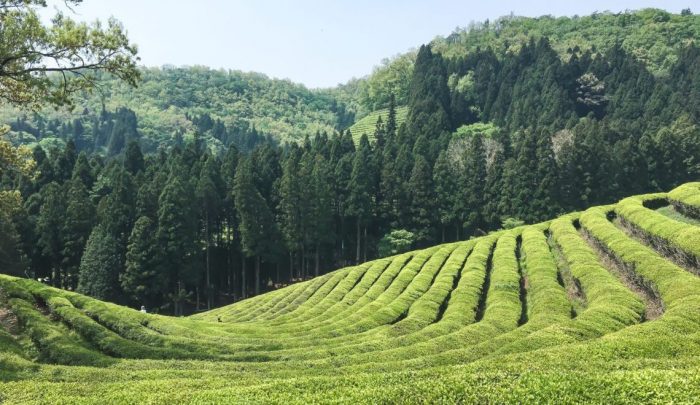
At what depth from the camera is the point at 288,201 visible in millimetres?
66562

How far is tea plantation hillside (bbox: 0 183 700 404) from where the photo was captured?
32.0ft

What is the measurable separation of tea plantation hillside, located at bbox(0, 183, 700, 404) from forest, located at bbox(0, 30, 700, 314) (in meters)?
24.8

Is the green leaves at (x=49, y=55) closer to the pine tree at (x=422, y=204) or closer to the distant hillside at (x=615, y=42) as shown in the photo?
the pine tree at (x=422, y=204)

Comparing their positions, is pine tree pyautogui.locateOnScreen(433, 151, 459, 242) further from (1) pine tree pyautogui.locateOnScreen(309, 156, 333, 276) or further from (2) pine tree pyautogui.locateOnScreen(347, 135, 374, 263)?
(1) pine tree pyautogui.locateOnScreen(309, 156, 333, 276)

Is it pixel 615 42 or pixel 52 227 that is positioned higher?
pixel 615 42

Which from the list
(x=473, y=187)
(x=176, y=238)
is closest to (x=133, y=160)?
(x=176, y=238)

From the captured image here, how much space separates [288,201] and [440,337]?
48.2 metres

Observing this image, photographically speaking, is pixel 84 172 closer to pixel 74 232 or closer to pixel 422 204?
pixel 74 232

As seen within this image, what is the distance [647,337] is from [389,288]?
2252 cm

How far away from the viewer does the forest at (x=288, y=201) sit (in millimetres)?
57250

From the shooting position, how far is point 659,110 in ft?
336

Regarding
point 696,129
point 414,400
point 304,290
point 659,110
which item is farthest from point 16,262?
point 659,110

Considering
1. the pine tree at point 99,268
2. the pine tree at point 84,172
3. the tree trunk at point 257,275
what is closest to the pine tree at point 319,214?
the tree trunk at point 257,275

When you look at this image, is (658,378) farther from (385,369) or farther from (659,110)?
(659,110)
